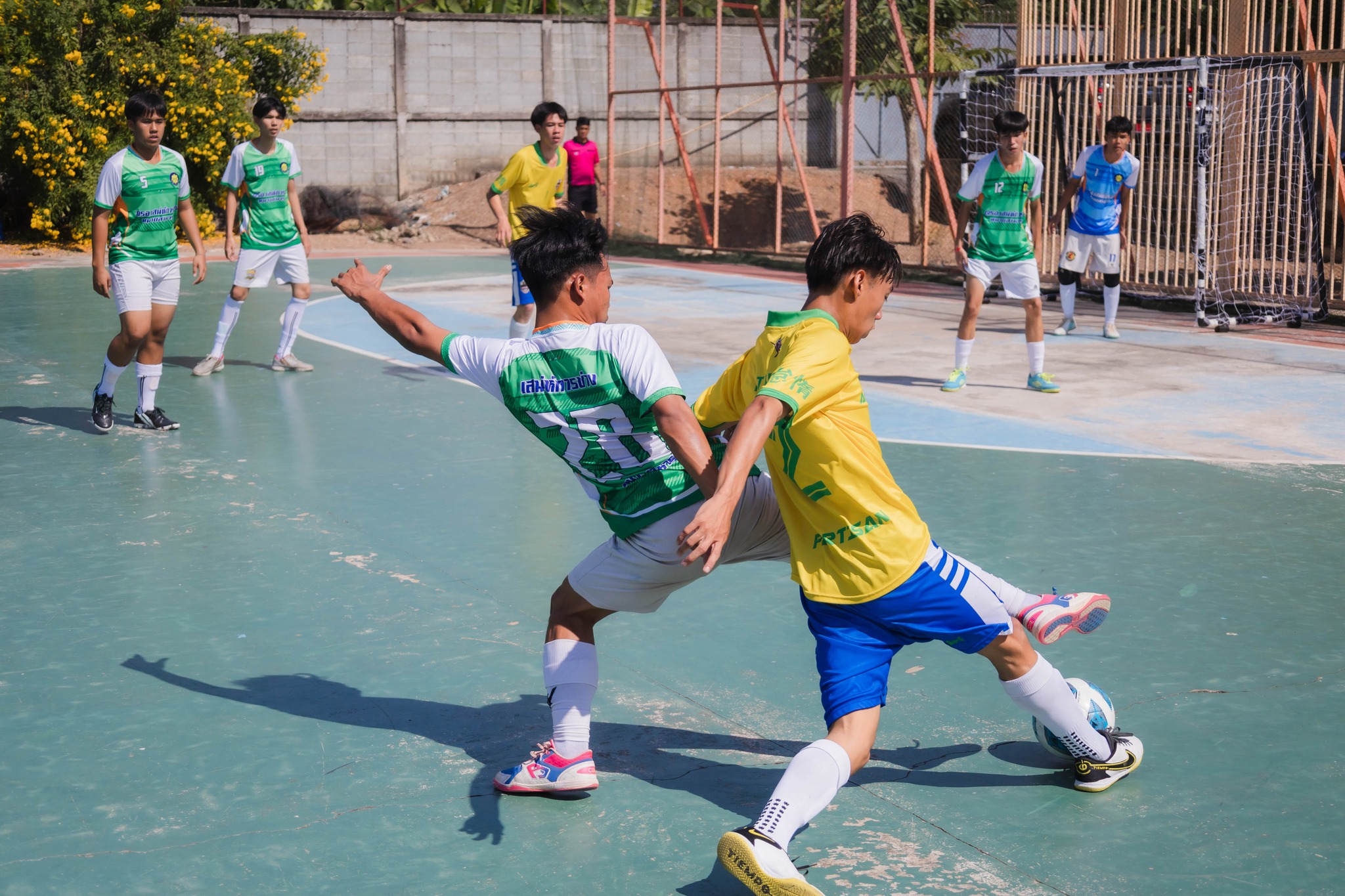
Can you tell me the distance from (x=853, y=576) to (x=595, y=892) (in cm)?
97

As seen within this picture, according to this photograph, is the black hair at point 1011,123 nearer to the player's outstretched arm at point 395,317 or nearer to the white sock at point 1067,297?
the white sock at point 1067,297

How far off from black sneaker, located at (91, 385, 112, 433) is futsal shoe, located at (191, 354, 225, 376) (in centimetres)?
205

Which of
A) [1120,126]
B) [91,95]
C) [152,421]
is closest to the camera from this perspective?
[152,421]

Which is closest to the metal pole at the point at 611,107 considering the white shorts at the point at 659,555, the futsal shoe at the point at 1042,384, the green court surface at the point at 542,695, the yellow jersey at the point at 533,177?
the yellow jersey at the point at 533,177

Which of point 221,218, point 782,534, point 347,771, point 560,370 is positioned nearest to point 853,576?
point 782,534

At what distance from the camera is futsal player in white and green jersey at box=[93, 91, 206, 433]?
8.09 meters

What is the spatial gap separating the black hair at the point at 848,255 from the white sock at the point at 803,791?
114cm

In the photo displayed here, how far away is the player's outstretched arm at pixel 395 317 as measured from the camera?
364cm

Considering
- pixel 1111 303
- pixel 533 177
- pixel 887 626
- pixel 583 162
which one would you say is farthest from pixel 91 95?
pixel 887 626

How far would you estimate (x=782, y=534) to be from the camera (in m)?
3.65

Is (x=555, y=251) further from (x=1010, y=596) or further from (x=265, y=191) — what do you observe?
(x=265, y=191)

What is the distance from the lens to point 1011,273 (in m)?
9.95

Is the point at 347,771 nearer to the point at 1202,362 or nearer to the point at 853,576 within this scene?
the point at 853,576

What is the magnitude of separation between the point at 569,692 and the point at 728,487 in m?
0.98
